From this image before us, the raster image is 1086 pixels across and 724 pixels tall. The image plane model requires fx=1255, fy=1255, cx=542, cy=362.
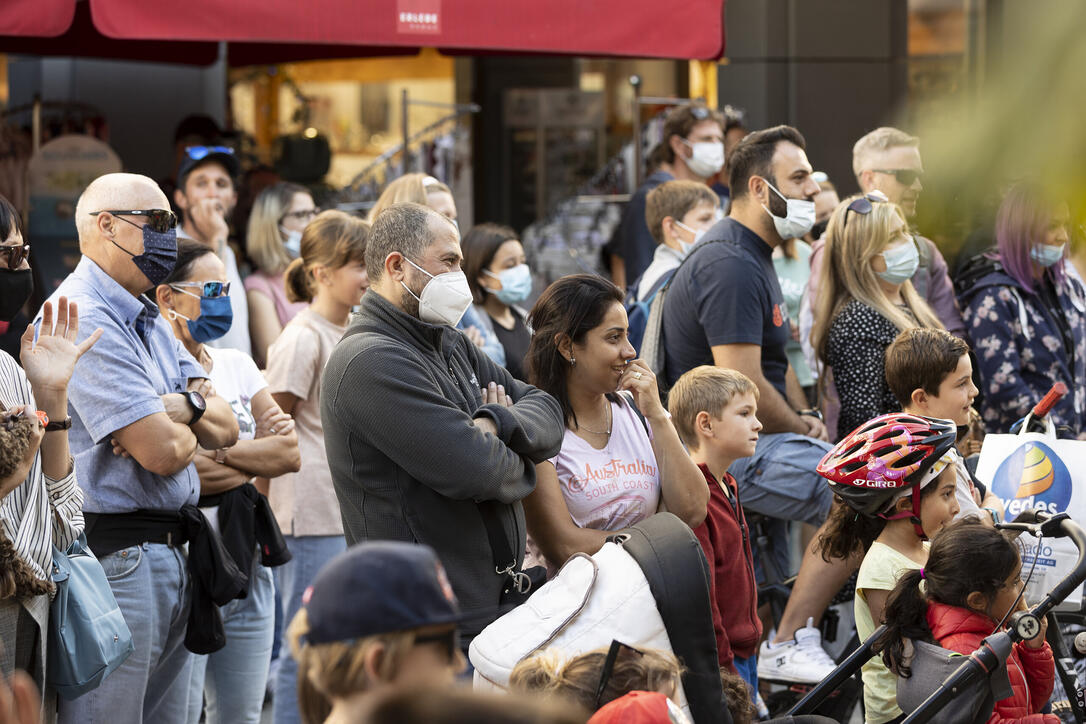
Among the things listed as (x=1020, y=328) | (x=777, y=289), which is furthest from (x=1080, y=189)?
(x=1020, y=328)

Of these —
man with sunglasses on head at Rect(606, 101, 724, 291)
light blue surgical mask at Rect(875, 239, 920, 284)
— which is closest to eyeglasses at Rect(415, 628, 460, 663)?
light blue surgical mask at Rect(875, 239, 920, 284)

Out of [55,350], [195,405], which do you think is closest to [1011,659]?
[195,405]

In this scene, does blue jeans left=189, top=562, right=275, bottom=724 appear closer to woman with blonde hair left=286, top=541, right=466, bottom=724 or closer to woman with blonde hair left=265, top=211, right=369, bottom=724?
woman with blonde hair left=265, top=211, right=369, bottom=724

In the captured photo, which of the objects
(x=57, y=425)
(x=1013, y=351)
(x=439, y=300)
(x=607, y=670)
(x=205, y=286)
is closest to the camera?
(x=607, y=670)

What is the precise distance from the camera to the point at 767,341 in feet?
16.9

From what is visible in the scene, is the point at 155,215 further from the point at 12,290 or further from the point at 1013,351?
the point at 1013,351

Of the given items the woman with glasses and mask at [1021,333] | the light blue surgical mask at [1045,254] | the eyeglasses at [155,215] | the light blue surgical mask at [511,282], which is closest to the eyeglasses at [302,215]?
the light blue surgical mask at [511,282]

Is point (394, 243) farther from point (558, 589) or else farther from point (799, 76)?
point (799, 76)

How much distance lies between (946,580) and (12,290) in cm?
272

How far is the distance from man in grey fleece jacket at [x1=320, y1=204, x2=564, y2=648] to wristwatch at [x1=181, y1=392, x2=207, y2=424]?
582 mm

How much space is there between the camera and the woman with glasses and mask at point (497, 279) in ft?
20.3

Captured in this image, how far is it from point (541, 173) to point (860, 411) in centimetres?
777

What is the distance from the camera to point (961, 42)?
969cm

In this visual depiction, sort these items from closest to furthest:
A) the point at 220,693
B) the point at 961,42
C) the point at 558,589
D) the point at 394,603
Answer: the point at 394,603 < the point at 558,589 < the point at 220,693 < the point at 961,42
